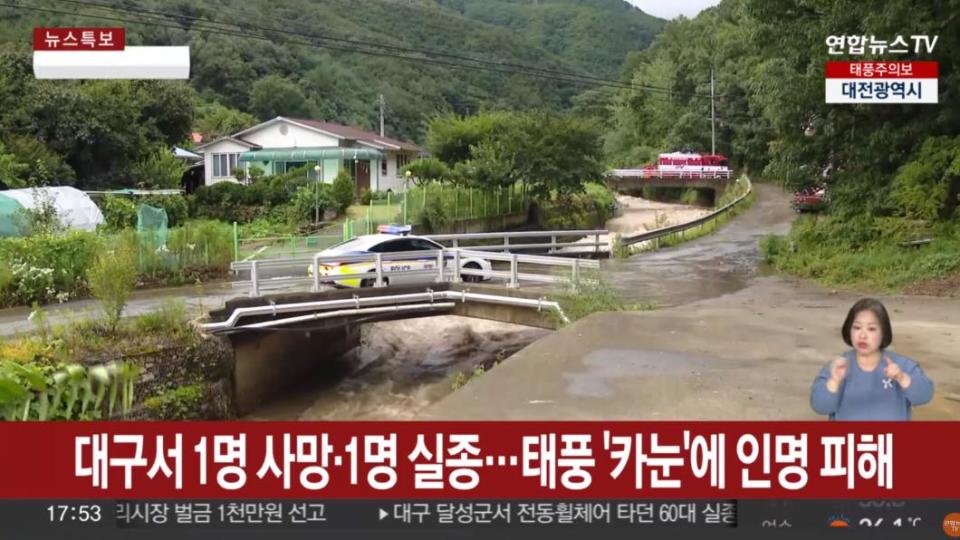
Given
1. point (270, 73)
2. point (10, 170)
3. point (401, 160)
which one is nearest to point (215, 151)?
point (401, 160)

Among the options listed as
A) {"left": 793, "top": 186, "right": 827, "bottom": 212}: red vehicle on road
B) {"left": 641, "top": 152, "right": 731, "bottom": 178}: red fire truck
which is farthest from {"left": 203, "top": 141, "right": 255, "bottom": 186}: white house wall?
{"left": 641, "top": 152, "right": 731, "bottom": 178}: red fire truck

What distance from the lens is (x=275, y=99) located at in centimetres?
6425

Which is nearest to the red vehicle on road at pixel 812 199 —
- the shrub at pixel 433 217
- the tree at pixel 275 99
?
the shrub at pixel 433 217

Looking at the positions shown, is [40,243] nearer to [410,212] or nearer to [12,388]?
[12,388]

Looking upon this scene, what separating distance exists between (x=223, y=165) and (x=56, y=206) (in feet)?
71.7

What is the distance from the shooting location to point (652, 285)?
56.8ft

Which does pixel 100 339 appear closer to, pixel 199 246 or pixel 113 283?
pixel 113 283

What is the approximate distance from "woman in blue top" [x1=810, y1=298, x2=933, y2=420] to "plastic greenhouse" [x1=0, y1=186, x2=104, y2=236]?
64.5 feet

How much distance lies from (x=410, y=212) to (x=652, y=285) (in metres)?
13.8

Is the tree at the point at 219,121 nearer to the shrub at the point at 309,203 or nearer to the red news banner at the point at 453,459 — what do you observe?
the shrub at the point at 309,203

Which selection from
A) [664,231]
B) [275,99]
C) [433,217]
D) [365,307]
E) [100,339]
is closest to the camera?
[100,339]

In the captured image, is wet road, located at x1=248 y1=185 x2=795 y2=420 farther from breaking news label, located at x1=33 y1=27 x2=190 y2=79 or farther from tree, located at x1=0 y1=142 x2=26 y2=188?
tree, located at x1=0 y1=142 x2=26 y2=188

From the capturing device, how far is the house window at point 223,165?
43.2 metres

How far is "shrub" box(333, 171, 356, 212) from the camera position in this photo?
3259cm
